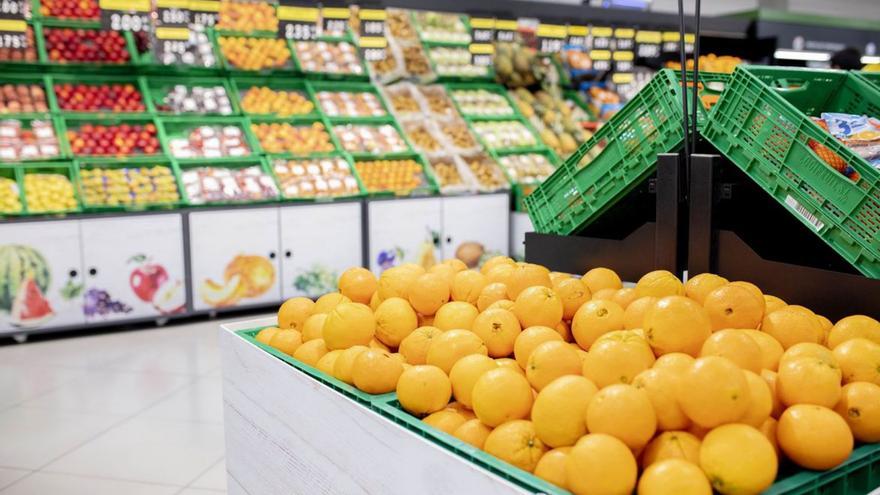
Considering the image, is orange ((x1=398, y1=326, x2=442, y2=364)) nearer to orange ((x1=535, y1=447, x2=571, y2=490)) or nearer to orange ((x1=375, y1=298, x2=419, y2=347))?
orange ((x1=375, y1=298, x2=419, y2=347))

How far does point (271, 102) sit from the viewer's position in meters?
6.95

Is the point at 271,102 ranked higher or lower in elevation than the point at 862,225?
higher

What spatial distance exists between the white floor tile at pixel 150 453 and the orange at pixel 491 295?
5.81 ft

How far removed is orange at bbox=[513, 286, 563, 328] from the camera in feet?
5.96

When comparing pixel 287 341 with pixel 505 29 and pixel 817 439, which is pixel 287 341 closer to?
pixel 817 439

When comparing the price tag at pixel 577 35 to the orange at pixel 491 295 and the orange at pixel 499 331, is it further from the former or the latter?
the orange at pixel 499 331

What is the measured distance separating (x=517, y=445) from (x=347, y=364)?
52 cm

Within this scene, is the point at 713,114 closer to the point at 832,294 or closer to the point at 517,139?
the point at 832,294

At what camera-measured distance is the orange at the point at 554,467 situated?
1306mm

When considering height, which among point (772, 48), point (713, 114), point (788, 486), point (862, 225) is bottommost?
point (788, 486)

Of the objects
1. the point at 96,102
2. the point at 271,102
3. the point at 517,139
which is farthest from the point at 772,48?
the point at 96,102

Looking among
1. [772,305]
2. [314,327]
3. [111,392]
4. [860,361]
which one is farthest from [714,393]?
[111,392]

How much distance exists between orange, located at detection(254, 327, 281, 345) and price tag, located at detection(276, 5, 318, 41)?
4557mm

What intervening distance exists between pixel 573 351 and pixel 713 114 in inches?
40.5
